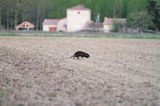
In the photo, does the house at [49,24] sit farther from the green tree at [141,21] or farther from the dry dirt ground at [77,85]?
the dry dirt ground at [77,85]

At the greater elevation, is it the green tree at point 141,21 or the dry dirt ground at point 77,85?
the green tree at point 141,21

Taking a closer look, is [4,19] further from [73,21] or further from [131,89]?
[131,89]

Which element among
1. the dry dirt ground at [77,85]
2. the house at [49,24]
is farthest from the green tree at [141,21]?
the dry dirt ground at [77,85]

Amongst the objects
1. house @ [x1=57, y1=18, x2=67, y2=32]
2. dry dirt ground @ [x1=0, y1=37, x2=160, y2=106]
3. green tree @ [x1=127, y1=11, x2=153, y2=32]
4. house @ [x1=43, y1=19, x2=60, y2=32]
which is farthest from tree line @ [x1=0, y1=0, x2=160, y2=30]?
dry dirt ground @ [x1=0, y1=37, x2=160, y2=106]

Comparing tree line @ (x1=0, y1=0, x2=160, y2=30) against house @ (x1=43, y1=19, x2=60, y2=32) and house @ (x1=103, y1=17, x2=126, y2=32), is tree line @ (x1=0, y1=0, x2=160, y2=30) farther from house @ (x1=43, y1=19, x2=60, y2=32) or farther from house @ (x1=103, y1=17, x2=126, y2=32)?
house @ (x1=103, y1=17, x2=126, y2=32)

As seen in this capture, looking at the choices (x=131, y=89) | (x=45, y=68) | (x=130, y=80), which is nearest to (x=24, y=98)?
(x=131, y=89)

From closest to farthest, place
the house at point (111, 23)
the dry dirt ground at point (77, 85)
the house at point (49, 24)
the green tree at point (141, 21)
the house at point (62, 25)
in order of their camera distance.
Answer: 1. the dry dirt ground at point (77, 85)
2. the green tree at point (141, 21)
3. the house at point (111, 23)
4. the house at point (62, 25)
5. the house at point (49, 24)
